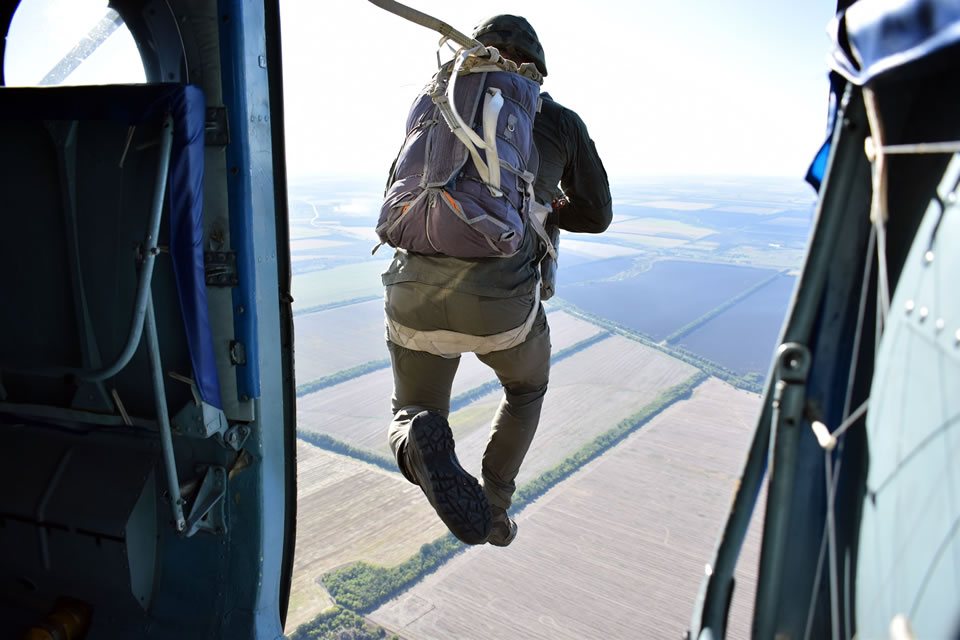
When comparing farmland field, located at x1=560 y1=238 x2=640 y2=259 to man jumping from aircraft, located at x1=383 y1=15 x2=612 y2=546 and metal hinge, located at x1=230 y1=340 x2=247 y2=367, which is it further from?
metal hinge, located at x1=230 y1=340 x2=247 y2=367

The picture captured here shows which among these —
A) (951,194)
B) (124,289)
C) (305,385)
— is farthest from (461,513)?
(305,385)

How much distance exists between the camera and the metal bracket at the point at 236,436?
6.76 feet

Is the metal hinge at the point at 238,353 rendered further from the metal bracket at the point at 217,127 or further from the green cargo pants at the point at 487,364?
the green cargo pants at the point at 487,364

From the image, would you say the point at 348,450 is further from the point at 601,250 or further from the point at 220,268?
the point at 601,250

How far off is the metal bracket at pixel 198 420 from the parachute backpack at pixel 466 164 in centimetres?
87

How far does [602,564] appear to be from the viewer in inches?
616

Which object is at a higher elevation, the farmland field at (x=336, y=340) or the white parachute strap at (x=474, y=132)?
the white parachute strap at (x=474, y=132)

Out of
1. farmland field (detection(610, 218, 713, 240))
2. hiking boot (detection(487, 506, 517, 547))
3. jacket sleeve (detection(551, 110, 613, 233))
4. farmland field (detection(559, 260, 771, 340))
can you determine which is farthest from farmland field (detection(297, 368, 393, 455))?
farmland field (detection(610, 218, 713, 240))

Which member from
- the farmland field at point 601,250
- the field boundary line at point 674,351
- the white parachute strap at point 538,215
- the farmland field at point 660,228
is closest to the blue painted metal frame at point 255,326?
the white parachute strap at point 538,215

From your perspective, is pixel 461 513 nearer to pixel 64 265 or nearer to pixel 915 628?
pixel 64 265

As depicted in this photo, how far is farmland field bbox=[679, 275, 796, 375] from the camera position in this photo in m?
27.7

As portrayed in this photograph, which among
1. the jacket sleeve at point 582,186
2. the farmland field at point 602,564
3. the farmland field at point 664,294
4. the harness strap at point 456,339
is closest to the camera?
the harness strap at point 456,339

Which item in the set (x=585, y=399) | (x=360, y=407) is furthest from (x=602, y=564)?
(x=585, y=399)

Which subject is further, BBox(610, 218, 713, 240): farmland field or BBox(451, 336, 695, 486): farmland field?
BBox(610, 218, 713, 240): farmland field
